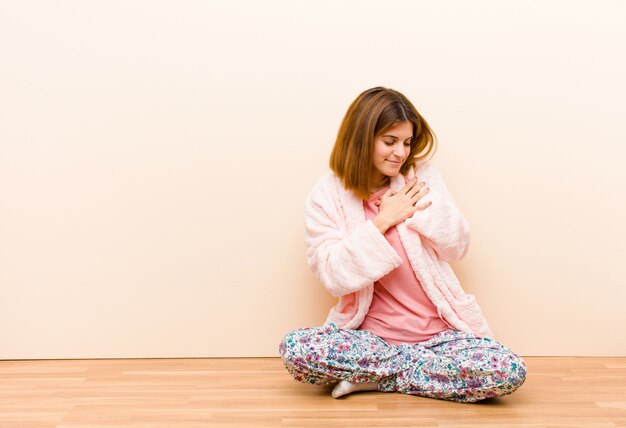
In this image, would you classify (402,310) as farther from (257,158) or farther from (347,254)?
(257,158)

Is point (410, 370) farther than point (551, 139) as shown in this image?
No

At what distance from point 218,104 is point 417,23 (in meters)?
0.63

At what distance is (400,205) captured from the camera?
1.88 metres

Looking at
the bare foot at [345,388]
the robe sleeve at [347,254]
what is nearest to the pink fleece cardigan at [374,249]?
the robe sleeve at [347,254]

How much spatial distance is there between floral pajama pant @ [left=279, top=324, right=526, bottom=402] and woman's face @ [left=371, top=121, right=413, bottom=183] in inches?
17.5

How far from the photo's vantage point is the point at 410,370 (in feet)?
5.88

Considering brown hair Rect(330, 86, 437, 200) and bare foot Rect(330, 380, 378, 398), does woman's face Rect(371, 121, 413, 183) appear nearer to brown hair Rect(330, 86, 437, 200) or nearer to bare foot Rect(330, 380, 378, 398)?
brown hair Rect(330, 86, 437, 200)

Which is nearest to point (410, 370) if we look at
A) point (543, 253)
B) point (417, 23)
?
point (543, 253)

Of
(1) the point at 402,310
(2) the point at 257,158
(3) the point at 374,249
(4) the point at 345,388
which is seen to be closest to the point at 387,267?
(3) the point at 374,249

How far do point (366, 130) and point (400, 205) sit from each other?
0.70 ft

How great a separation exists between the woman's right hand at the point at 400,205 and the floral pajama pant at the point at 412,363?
30 centimetres

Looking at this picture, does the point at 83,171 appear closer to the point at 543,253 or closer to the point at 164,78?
the point at 164,78

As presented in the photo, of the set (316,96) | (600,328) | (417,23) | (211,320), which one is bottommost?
(600,328)

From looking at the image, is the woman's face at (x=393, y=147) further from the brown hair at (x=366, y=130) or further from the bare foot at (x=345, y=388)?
the bare foot at (x=345, y=388)
